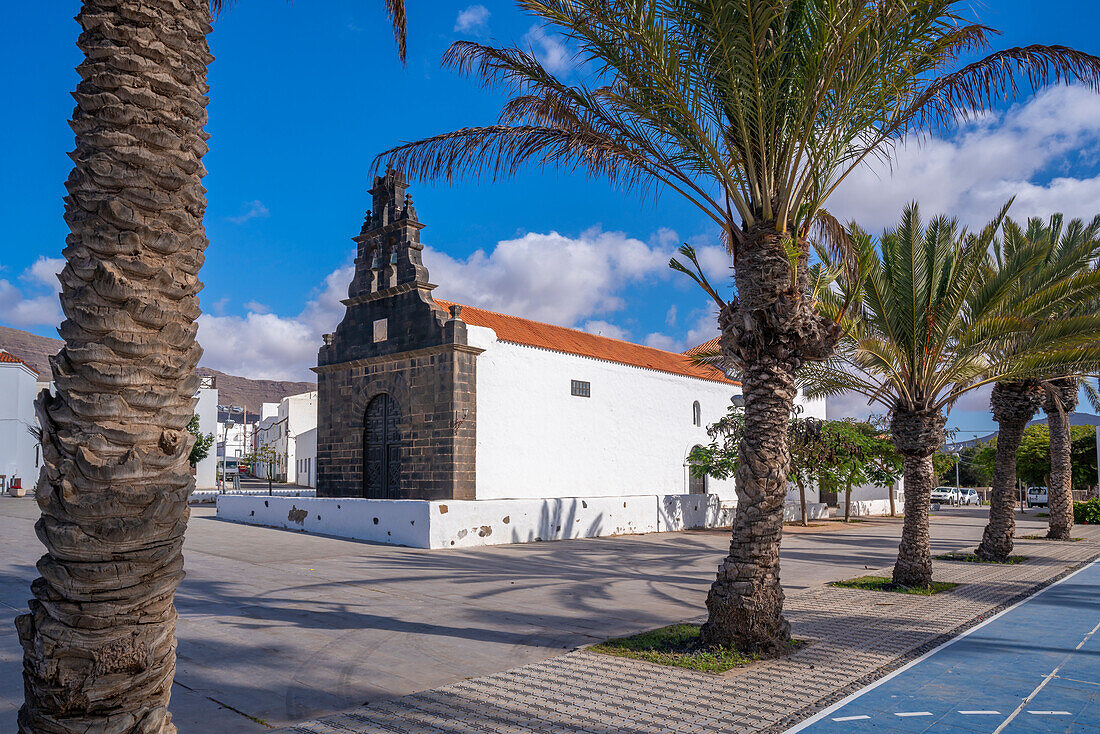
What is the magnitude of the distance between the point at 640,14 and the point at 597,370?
18.2m

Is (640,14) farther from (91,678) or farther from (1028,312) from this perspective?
(1028,312)

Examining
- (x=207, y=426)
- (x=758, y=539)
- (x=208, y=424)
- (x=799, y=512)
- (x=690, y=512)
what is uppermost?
(x=208, y=424)

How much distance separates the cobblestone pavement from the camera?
5.26 meters

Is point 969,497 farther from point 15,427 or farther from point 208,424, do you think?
point 15,427

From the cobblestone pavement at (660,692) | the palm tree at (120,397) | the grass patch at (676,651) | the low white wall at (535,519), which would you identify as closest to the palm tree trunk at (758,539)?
the grass patch at (676,651)

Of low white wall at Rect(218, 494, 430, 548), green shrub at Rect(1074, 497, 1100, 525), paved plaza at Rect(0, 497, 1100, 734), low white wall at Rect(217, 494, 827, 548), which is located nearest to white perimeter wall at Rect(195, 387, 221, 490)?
low white wall at Rect(217, 494, 827, 548)

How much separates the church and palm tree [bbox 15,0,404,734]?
13.4 meters

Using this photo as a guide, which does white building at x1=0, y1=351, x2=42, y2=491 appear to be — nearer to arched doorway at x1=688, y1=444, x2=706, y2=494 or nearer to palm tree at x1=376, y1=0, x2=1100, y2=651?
arched doorway at x1=688, y1=444, x2=706, y2=494

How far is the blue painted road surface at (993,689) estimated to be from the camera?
5281mm

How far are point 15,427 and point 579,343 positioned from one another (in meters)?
38.9

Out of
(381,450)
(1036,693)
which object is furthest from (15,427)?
(1036,693)

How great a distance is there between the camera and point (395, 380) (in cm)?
2128

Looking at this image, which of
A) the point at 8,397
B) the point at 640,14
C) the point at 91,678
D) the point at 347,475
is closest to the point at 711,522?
the point at 347,475

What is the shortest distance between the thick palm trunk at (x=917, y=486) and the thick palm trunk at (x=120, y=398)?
1090 centimetres
